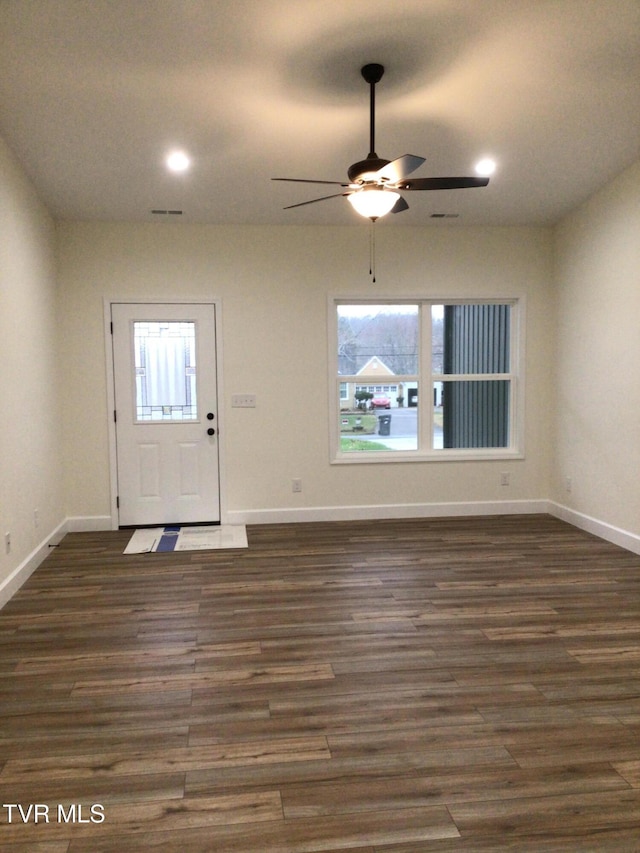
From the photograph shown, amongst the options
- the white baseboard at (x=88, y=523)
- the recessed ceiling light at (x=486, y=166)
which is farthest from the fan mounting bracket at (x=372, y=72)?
the white baseboard at (x=88, y=523)

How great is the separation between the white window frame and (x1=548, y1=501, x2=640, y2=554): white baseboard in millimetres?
612

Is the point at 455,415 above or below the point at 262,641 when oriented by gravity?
above

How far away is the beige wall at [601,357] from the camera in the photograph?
15.2 ft

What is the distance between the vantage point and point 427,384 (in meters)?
5.94

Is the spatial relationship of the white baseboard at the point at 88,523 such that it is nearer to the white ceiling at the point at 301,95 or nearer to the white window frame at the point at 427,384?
the white window frame at the point at 427,384

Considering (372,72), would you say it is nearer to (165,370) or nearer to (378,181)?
(378,181)

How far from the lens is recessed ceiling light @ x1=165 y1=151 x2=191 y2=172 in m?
4.13

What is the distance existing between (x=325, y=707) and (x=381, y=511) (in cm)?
340

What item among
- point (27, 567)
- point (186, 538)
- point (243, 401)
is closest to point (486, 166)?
point (243, 401)

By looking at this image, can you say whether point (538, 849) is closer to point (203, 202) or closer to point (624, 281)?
point (624, 281)

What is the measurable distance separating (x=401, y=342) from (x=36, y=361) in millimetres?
3183

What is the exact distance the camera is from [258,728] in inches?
93.2

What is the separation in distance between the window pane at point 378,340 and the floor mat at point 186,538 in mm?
1796

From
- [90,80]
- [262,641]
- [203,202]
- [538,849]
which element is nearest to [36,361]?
[203,202]
